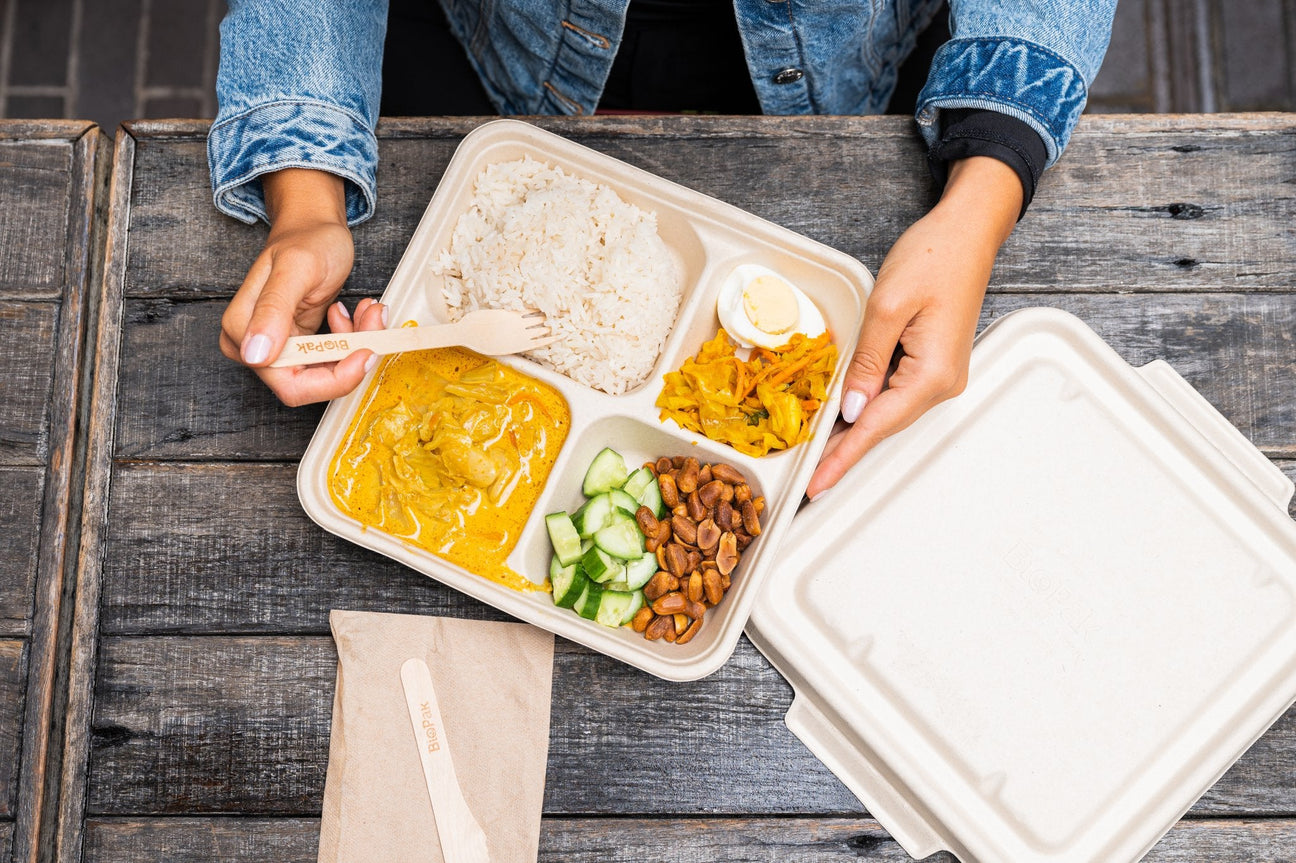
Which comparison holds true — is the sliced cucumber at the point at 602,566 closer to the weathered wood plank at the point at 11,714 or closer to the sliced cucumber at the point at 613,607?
the sliced cucumber at the point at 613,607

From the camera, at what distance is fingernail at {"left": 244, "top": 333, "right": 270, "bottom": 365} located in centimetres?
128

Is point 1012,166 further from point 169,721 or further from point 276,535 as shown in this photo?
point 169,721

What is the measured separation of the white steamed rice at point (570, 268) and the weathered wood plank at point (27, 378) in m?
0.85

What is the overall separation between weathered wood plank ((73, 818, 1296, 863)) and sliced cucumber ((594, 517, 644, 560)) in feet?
1.78

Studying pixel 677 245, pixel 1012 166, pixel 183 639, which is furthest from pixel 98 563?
pixel 1012 166

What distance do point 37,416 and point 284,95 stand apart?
83 cm

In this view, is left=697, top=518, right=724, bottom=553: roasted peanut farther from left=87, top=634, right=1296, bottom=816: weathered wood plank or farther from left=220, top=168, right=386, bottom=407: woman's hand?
left=220, top=168, right=386, bottom=407: woman's hand

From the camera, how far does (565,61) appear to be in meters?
1.71

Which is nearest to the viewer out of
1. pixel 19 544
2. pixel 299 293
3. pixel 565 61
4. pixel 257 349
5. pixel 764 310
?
pixel 257 349

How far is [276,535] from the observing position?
162cm

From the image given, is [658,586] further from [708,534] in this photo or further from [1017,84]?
[1017,84]

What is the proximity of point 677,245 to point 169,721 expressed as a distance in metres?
1.38

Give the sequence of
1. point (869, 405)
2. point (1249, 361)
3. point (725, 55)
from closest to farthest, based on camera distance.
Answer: point (869, 405) → point (1249, 361) → point (725, 55)

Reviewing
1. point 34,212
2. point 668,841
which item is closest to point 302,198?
point 34,212
